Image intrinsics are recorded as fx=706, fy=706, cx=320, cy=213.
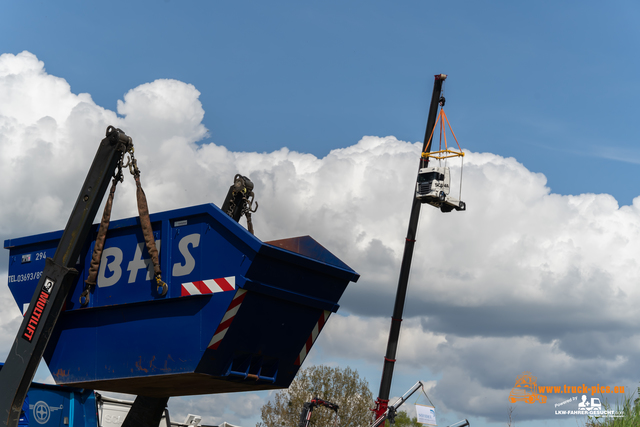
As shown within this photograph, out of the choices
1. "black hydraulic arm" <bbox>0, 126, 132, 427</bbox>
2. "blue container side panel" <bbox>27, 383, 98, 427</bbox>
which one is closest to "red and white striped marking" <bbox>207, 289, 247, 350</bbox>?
"black hydraulic arm" <bbox>0, 126, 132, 427</bbox>

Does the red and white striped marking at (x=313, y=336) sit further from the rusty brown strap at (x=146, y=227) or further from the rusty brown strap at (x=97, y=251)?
the rusty brown strap at (x=97, y=251)

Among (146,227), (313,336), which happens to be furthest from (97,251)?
(313,336)

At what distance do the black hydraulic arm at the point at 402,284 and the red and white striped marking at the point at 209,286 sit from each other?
1461 cm

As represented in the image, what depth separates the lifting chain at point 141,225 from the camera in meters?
7.29

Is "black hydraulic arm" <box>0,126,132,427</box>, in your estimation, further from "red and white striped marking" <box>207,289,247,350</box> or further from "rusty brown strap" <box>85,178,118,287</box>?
"red and white striped marking" <box>207,289,247,350</box>

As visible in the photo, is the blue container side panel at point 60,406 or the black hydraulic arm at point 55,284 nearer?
the black hydraulic arm at point 55,284

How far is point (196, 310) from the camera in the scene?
707cm

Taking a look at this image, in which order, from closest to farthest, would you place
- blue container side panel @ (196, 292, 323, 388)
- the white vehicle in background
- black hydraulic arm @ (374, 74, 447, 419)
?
blue container side panel @ (196, 292, 323, 388), the white vehicle in background, black hydraulic arm @ (374, 74, 447, 419)

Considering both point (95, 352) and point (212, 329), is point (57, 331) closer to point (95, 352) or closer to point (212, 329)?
point (95, 352)

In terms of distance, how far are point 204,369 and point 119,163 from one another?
2586 mm

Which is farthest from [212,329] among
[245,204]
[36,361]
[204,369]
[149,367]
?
[245,204]

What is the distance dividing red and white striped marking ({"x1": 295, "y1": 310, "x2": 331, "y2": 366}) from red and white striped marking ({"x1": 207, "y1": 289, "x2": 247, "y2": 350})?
4.19ft

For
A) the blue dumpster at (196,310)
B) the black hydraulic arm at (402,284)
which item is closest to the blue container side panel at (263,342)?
the blue dumpster at (196,310)

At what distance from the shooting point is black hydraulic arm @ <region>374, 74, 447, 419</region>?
20766mm
